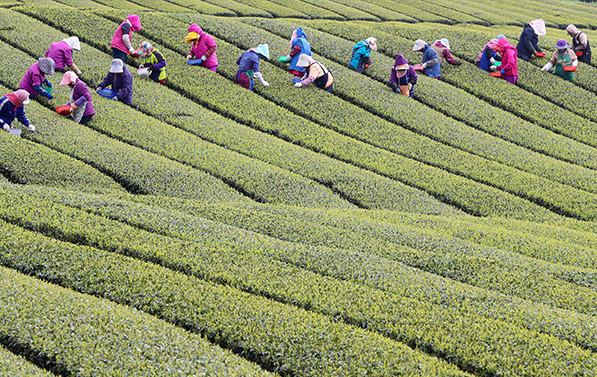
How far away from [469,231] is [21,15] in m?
24.3

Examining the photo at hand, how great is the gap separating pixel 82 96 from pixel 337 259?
11.8 metres

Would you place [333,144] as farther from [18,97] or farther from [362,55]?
[18,97]

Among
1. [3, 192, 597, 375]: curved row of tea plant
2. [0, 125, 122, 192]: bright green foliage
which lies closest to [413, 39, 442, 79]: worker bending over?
[0, 125, 122, 192]: bright green foliage

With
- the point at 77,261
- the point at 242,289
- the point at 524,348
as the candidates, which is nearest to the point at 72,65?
the point at 77,261

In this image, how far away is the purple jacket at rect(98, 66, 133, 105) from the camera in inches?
888

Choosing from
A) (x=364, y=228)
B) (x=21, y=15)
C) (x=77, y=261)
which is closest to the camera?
(x=77, y=261)

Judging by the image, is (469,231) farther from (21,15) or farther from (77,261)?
(21,15)

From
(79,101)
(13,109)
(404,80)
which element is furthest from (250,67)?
(13,109)

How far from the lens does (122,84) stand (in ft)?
74.2

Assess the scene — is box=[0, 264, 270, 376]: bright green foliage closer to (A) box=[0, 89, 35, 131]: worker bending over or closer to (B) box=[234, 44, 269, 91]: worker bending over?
(A) box=[0, 89, 35, 131]: worker bending over

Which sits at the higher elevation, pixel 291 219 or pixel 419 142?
pixel 419 142

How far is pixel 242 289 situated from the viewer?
11297 millimetres

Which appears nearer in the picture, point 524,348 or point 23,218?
point 524,348

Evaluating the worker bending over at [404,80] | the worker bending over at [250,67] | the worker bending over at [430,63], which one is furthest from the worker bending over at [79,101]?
the worker bending over at [430,63]
